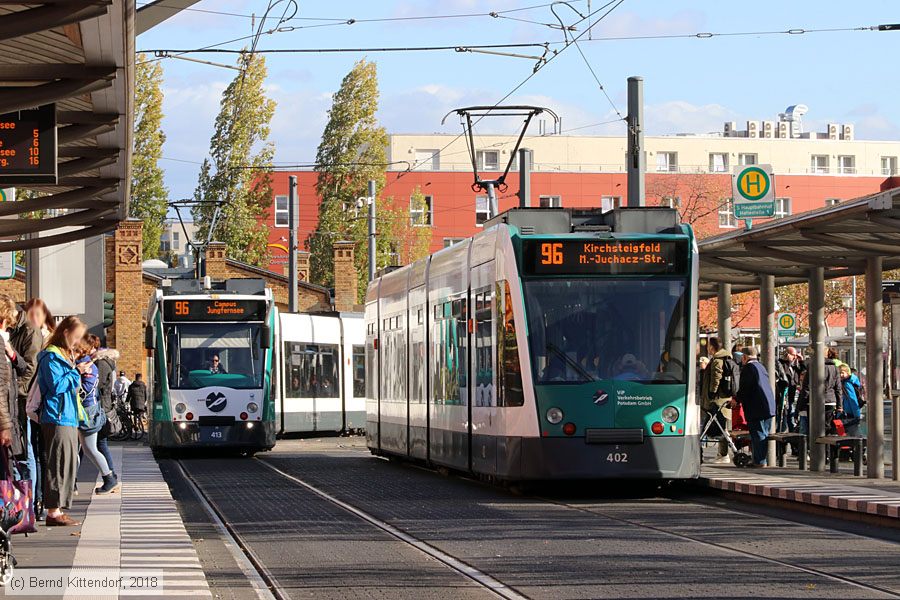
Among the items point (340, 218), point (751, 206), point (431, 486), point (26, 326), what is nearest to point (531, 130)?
point (340, 218)

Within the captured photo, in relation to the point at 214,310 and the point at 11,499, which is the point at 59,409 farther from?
the point at 214,310

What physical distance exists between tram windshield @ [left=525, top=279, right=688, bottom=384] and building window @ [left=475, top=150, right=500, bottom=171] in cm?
7554

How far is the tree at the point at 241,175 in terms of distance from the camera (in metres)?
78.7

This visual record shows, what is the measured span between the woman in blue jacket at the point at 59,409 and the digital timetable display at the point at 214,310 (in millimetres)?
15076

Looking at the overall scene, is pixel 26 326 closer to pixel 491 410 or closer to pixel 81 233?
pixel 491 410

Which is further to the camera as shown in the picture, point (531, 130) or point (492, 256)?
point (531, 130)

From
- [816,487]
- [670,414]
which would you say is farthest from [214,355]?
[816,487]

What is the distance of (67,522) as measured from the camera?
46.9ft

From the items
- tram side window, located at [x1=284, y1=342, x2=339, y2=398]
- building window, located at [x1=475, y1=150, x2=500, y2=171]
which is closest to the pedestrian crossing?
tram side window, located at [x1=284, y1=342, x2=339, y2=398]

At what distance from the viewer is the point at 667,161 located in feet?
312

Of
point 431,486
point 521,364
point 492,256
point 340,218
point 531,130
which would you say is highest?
point 531,130

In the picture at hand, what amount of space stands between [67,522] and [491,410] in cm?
588

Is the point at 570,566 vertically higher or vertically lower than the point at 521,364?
lower

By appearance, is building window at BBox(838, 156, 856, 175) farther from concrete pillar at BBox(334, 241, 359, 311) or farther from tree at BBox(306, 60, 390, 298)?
concrete pillar at BBox(334, 241, 359, 311)
